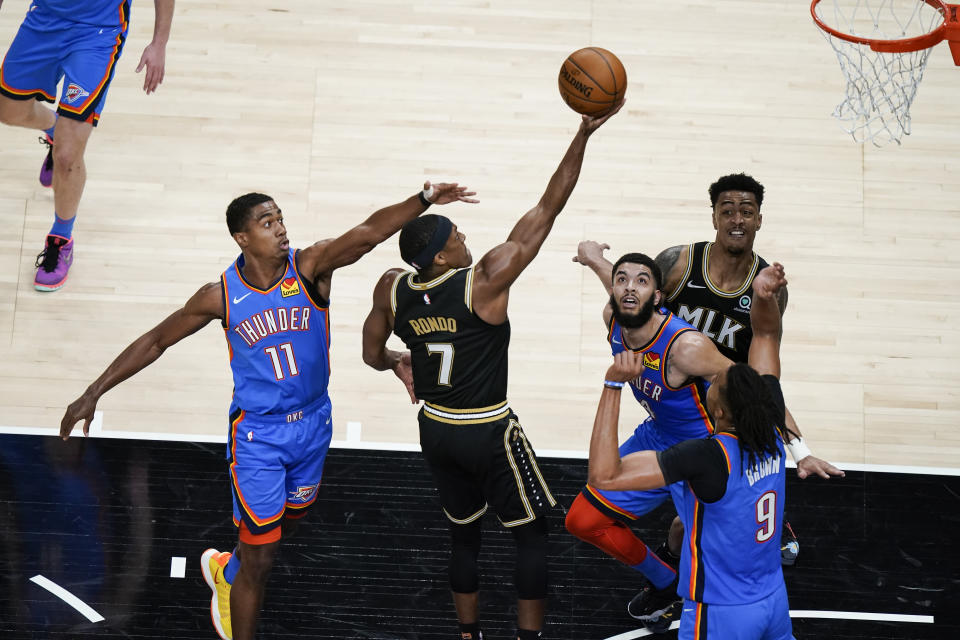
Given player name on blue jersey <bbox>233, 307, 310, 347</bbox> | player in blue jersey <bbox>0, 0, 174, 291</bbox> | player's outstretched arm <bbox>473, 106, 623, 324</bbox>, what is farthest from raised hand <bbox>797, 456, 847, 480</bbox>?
player in blue jersey <bbox>0, 0, 174, 291</bbox>

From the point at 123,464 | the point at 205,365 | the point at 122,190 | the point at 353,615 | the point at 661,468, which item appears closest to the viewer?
the point at 661,468

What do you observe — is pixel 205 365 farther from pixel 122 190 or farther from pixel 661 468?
pixel 661 468

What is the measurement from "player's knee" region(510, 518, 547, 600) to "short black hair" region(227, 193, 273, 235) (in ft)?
6.14

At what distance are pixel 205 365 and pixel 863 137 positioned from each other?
4.93m

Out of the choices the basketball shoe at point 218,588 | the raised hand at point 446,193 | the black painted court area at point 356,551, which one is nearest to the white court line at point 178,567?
the black painted court area at point 356,551

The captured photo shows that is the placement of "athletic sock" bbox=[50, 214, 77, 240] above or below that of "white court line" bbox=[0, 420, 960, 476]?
above

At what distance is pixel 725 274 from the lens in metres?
5.71

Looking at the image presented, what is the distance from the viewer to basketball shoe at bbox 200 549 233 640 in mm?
5512

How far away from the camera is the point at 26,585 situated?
581 cm

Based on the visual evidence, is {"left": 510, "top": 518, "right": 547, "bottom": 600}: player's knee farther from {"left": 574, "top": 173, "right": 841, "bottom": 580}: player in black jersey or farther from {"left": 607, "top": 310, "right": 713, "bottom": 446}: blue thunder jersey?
{"left": 574, "top": 173, "right": 841, "bottom": 580}: player in black jersey

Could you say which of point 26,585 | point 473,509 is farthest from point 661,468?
point 26,585

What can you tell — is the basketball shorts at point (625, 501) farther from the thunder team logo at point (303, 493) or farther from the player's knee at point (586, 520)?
the thunder team logo at point (303, 493)

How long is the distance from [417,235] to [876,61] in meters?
4.64

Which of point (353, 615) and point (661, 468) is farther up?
point (661, 468)
